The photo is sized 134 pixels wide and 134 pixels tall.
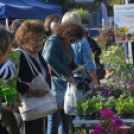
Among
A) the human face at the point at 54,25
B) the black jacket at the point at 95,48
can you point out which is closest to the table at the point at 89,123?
the human face at the point at 54,25

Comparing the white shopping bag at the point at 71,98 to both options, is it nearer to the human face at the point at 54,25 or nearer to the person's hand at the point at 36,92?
the person's hand at the point at 36,92

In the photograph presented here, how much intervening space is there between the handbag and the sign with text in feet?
8.89

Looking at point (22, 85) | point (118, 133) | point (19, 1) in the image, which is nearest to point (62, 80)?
point (22, 85)

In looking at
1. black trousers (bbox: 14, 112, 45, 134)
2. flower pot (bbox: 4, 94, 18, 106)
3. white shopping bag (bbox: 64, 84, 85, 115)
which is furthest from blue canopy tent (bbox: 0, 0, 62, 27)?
flower pot (bbox: 4, 94, 18, 106)

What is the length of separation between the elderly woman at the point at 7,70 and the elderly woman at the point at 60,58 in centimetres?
72

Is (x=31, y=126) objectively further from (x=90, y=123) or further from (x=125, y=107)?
(x=125, y=107)

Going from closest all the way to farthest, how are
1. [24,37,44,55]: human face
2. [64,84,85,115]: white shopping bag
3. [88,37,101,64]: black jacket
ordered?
[24,37,44,55]: human face → [64,84,85,115]: white shopping bag → [88,37,101,64]: black jacket

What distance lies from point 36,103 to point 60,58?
0.74 m

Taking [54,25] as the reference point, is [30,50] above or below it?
below

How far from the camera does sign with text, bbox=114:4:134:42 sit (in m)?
4.66

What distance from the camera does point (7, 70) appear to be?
78.0 inches

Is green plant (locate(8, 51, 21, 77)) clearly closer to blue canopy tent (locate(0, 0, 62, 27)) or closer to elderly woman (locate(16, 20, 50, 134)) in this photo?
elderly woman (locate(16, 20, 50, 134))

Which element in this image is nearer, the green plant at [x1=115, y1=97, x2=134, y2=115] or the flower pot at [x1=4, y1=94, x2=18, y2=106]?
the flower pot at [x1=4, y1=94, x2=18, y2=106]

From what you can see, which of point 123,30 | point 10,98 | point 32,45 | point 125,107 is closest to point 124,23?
point 123,30
